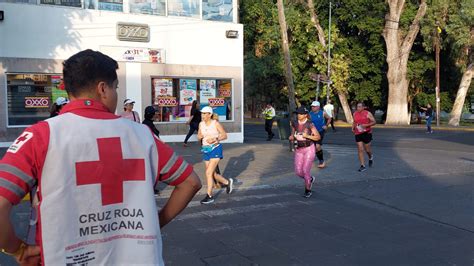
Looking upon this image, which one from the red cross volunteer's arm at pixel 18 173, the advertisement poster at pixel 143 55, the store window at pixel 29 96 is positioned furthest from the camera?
the advertisement poster at pixel 143 55

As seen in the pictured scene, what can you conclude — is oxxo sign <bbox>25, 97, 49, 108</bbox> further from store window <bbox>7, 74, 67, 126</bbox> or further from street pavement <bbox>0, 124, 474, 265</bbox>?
street pavement <bbox>0, 124, 474, 265</bbox>

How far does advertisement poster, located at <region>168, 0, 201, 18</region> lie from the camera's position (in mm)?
17466

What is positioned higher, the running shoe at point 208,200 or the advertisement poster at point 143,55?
the advertisement poster at point 143,55

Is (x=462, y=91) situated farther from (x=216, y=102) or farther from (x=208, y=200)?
(x=208, y=200)

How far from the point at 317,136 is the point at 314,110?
361 cm

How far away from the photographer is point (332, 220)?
6.81 metres

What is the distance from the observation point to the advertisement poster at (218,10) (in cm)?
1817

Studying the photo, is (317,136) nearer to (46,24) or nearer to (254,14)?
Answer: (46,24)

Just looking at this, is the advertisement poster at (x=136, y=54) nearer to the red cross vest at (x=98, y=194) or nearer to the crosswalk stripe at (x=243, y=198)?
the crosswalk stripe at (x=243, y=198)

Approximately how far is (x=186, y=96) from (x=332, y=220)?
11.9m

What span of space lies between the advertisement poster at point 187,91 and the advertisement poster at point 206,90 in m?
0.31

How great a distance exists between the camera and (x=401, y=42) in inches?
1393

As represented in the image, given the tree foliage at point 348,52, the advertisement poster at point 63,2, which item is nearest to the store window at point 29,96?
the advertisement poster at point 63,2

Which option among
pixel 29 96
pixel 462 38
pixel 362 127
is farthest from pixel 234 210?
pixel 462 38
